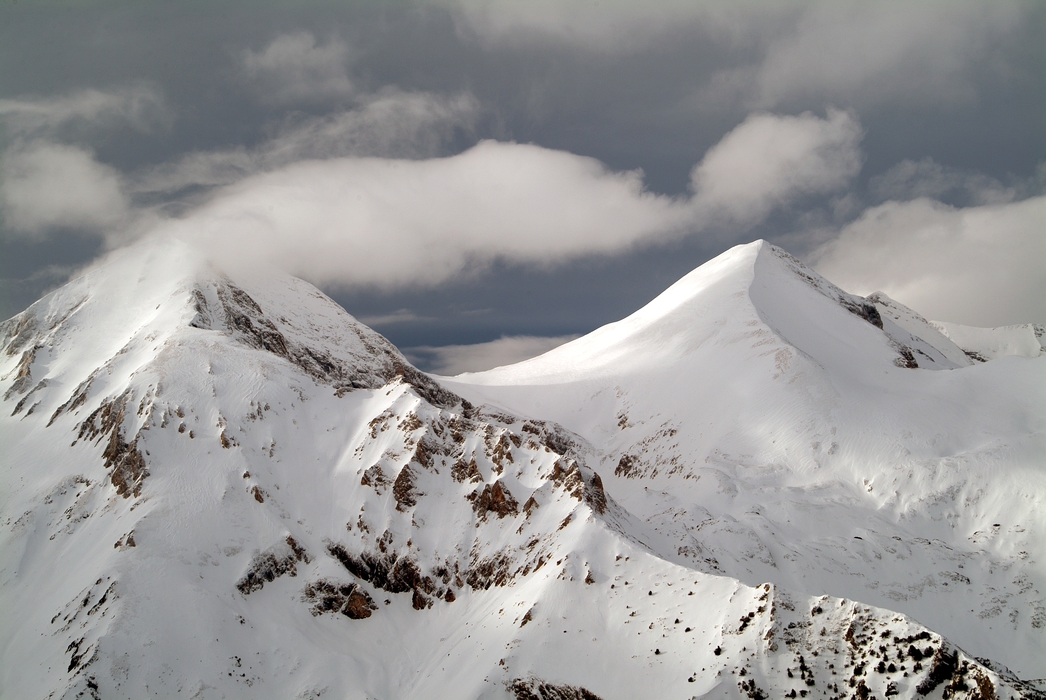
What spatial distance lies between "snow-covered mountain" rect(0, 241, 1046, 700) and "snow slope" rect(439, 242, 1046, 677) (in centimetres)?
63

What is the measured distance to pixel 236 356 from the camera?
464 ft

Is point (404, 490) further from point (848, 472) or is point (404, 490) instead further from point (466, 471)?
point (848, 472)

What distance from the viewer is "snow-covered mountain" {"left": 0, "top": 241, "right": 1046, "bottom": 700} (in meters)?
88.2

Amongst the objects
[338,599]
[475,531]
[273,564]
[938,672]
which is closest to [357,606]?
[338,599]

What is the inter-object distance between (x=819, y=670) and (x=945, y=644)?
489 inches

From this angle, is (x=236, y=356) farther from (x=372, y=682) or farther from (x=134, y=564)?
(x=372, y=682)

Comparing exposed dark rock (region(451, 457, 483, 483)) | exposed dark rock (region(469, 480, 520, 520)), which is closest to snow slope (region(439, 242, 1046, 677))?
exposed dark rock (region(469, 480, 520, 520))

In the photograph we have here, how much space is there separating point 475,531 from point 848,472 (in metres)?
76.1

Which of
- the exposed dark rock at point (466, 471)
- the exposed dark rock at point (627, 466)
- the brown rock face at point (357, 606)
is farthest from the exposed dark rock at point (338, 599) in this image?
the exposed dark rock at point (627, 466)

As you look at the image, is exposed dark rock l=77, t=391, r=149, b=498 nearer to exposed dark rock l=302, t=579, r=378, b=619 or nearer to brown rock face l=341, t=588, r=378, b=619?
exposed dark rock l=302, t=579, r=378, b=619

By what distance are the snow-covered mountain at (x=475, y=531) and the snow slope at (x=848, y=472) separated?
634 millimetres

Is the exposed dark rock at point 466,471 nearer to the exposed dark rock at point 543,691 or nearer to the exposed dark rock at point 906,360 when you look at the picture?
the exposed dark rock at point 543,691

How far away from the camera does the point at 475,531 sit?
120 metres

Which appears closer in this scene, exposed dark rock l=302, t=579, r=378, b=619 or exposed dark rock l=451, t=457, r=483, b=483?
exposed dark rock l=302, t=579, r=378, b=619
